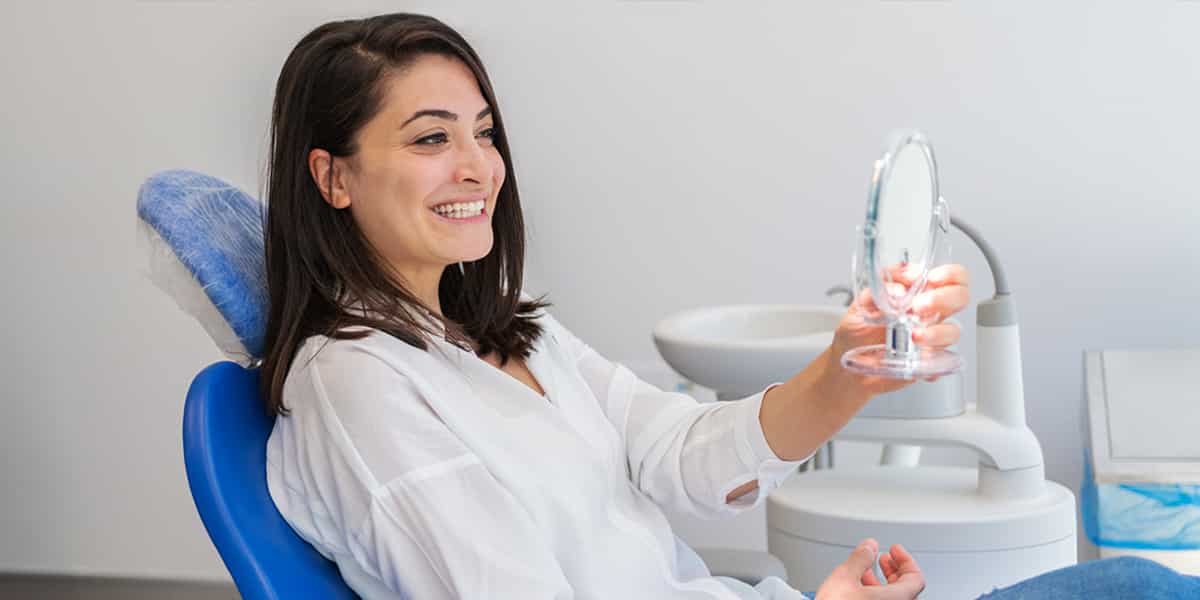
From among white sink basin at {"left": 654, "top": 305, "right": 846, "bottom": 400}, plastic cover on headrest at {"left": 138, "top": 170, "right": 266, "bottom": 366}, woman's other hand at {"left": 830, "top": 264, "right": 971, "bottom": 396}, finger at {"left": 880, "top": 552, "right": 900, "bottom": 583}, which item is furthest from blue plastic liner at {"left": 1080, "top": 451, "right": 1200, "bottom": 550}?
plastic cover on headrest at {"left": 138, "top": 170, "right": 266, "bottom": 366}

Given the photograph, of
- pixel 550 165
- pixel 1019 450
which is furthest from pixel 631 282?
pixel 1019 450

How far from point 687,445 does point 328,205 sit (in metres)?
0.46

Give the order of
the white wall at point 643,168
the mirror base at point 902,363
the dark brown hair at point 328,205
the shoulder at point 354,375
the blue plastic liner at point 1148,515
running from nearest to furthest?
the mirror base at point 902,363
the shoulder at point 354,375
the dark brown hair at point 328,205
the blue plastic liner at point 1148,515
the white wall at point 643,168

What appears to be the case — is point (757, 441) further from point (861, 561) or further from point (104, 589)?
point (104, 589)

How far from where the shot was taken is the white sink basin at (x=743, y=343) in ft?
6.09

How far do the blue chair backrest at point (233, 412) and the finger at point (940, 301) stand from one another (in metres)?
0.58

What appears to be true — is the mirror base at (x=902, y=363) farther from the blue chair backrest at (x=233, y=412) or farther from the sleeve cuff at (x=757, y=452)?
the blue chair backrest at (x=233, y=412)

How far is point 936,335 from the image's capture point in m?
1.04

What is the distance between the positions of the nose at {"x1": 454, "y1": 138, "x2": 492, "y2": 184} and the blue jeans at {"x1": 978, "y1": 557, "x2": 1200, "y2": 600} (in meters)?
0.65

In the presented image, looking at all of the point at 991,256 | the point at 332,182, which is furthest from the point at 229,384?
the point at 991,256

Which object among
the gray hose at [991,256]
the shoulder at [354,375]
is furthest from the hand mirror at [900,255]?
the gray hose at [991,256]

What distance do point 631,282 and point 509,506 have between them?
1558mm

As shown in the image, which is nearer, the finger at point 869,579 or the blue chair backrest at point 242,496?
the blue chair backrest at point 242,496

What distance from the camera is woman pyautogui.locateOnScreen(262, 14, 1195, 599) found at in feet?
3.62
